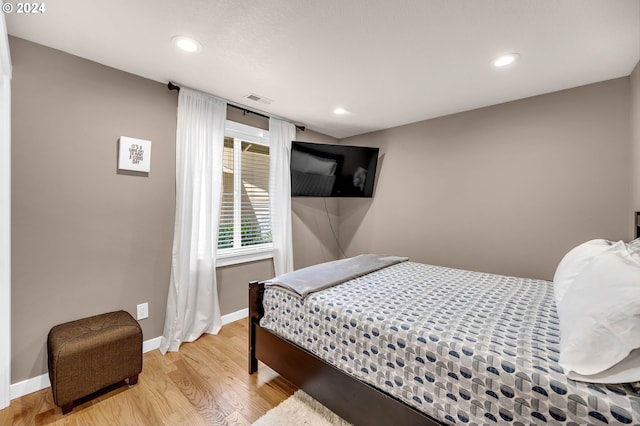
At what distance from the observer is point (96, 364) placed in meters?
1.72

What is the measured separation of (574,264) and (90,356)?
10.2ft

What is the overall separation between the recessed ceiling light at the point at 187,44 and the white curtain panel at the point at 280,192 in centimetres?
139

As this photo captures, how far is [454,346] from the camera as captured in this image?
1.21 metres

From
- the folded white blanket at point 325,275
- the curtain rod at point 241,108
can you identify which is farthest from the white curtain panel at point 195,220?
the folded white blanket at point 325,275

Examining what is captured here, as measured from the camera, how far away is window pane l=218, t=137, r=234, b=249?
Answer: 2.93m

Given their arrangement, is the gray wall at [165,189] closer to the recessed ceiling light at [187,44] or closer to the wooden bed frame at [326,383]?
the recessed ceiling light at [187,44]

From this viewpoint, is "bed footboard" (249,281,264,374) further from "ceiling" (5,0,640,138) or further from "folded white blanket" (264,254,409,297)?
"ceiling" (5,0,640,138)

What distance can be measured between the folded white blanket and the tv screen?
1102mm

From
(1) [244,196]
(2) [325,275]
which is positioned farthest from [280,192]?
(2) [325,275]

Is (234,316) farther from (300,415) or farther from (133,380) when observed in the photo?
(300,415)

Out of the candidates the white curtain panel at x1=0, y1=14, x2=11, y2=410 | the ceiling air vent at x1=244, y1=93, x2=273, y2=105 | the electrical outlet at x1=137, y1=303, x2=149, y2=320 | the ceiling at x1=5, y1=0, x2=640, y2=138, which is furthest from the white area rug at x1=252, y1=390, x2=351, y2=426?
the ceiling air vent at x1=244, y1=93, x2=273, y2=105

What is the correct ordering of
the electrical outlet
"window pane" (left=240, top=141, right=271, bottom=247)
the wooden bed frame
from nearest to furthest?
1. the wooden bed frame
2. the electrical outlet
3. "window pane" (left=240, top=141, right=271, bottom=247)

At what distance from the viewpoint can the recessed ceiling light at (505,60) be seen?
1912 millimetres

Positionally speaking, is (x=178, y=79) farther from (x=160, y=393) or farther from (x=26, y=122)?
(x=160, y=393)
